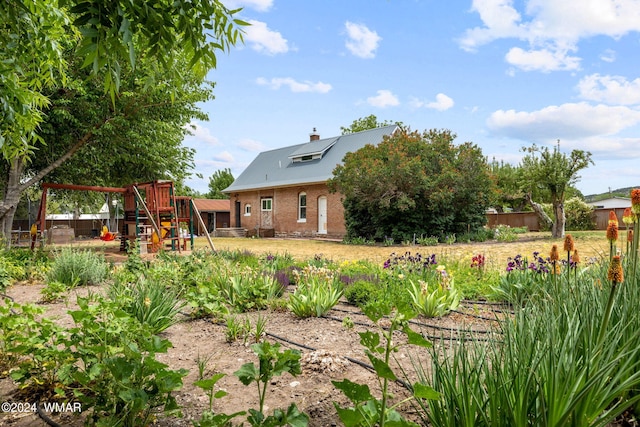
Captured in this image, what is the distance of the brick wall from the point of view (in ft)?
81.6

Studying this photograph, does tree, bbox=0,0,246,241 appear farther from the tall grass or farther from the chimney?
the chimney

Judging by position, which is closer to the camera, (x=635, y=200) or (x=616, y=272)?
(x=616, y=272)

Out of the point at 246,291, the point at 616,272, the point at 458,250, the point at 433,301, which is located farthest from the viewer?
the point at 458,250

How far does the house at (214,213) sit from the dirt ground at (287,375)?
35680 millimetres

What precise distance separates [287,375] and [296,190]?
24.8 metres

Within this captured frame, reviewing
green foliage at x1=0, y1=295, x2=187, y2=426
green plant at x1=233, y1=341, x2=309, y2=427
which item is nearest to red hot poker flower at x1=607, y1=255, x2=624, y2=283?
green plant at x1=233, y1=341, x2=309, y2=427

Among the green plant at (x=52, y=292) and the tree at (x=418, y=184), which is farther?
the tree at (x=418, y=184)

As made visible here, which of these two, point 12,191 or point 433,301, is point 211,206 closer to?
point 12,191

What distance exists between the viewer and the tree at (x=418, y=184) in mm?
18234

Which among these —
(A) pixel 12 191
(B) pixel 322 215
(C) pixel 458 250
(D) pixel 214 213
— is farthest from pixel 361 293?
(D) pixel 214 213

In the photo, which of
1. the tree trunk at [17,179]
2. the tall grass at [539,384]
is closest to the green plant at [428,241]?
the tree trunk at [17,179]

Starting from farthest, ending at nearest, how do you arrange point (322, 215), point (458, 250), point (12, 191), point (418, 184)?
1. point (322, 215)
2. point (418, 184)
3. point (458, 250)
4. point (12, 191)

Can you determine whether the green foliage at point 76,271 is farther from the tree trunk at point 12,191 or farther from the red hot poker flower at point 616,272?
the red hot poker flower at point 616,272

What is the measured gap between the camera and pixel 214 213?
41281 mm
